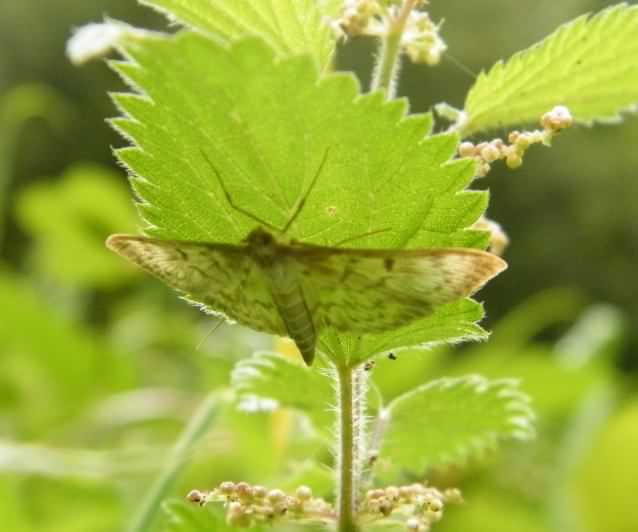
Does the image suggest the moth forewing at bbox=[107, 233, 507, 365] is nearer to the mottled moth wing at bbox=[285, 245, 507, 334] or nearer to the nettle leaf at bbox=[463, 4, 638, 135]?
the mottled moth wing at bbox=[285, 245, 507, 334]

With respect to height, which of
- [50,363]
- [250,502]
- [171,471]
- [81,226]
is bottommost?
[250,502]

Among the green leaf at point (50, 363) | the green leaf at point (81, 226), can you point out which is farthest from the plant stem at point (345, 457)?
the green leaf at point (81, 226)

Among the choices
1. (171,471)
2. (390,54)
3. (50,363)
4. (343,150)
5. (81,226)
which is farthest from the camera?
(81,226)

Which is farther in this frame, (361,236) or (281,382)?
(281,382)

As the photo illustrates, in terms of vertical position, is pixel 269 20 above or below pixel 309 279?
above

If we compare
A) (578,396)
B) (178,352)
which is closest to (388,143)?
(578,396)

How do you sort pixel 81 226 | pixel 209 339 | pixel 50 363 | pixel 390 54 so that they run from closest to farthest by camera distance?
pixel 390 54
pixel 50 363
pixel 209 339
pixel 81 226

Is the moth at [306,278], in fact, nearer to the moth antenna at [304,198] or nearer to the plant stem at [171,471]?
the moth antenna at [304,198]

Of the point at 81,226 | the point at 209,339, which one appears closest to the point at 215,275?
the point at 209,339

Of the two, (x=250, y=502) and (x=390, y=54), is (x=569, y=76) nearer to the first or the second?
(x=390, y=54)
